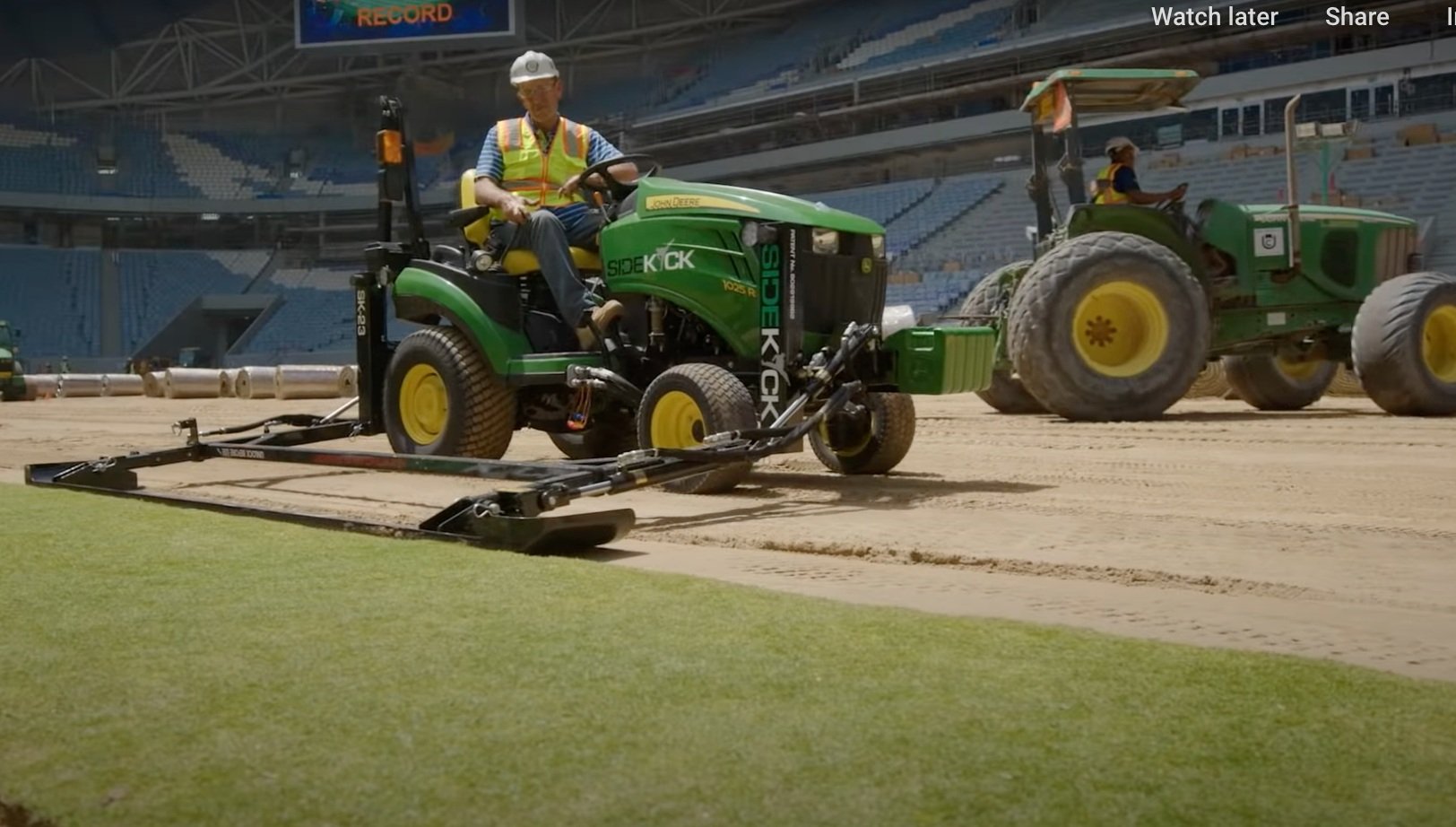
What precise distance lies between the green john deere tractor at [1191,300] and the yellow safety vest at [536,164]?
3.51 metres

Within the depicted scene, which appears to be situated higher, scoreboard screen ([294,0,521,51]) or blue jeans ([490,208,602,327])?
scoreboard screen ([294,0,521,51])

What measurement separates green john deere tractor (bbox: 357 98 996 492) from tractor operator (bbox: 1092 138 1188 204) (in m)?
4.21

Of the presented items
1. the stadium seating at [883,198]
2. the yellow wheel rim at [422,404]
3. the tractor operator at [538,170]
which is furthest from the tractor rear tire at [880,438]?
the stadium seating at [883,198]

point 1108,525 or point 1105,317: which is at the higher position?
point 1105,317

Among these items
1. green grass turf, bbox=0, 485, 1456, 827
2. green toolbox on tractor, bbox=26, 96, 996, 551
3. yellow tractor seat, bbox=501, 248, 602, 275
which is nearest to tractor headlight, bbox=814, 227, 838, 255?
green toolbox on tractor, bbox=26, 96, 996, 551

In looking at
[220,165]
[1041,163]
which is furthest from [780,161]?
[1041,163]

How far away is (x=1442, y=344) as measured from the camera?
9484mm

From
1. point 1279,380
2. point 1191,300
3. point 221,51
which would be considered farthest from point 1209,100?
point 221,51

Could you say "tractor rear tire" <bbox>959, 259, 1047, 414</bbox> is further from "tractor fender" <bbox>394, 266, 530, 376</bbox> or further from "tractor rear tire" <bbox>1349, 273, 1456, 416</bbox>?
"tractor fender" <bbox>394, 266, 530, 376</bbox>

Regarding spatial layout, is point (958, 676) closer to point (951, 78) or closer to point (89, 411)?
point (89, 411)

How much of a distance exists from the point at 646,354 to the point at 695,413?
28.7 inches

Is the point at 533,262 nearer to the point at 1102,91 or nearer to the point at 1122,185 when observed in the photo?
the point at 1122,185

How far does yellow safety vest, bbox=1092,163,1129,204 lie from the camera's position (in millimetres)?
10055

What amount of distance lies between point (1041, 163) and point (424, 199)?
34.6 meters
